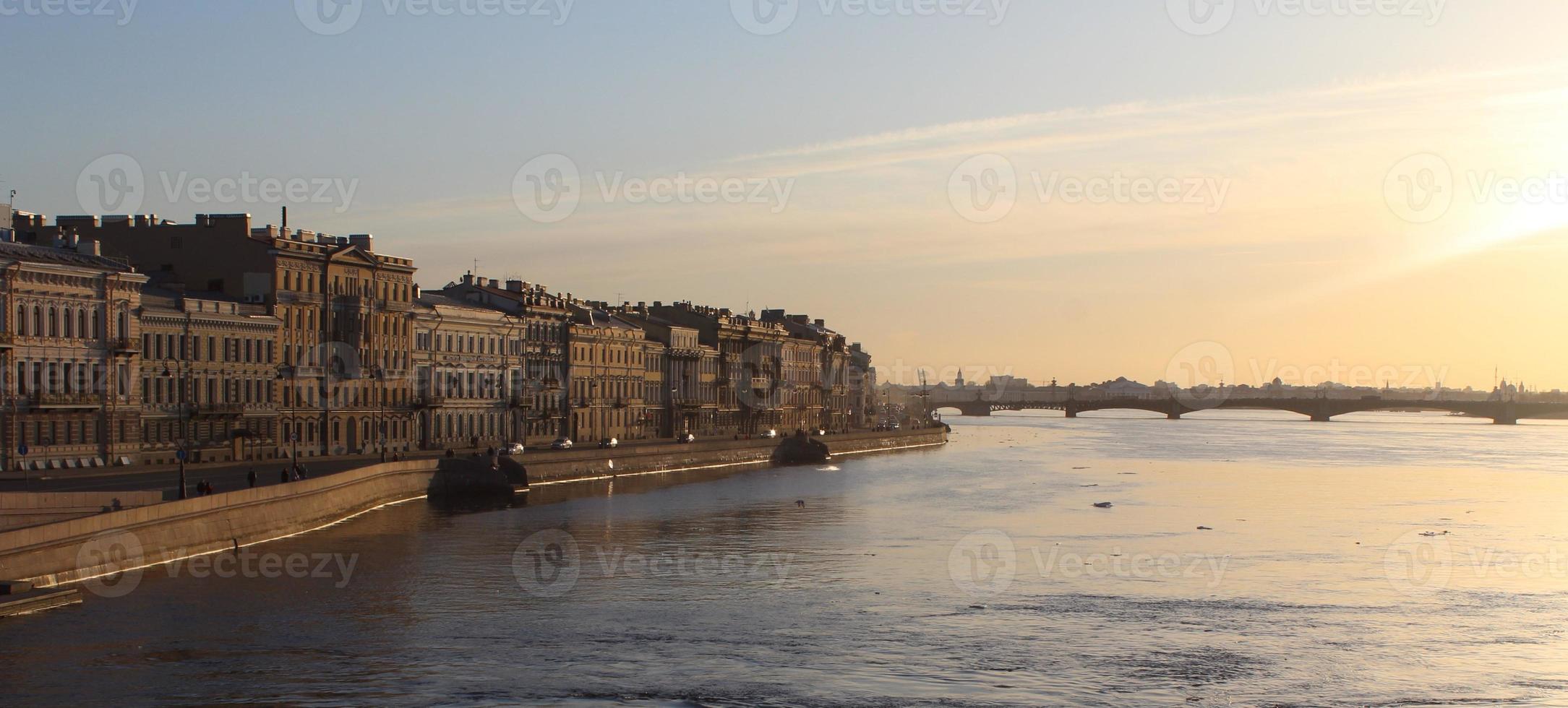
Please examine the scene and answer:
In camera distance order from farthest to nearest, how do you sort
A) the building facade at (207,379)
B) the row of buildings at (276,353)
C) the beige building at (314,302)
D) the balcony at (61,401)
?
the beige building at (314,302), the building facade at (207,379), the row of buildings at (276,353), the balcony at (61,401)

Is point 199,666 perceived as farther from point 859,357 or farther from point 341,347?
point 859,357

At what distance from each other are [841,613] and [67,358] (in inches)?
1417

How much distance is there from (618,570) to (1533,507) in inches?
1679

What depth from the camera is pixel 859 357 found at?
194250 millimetres

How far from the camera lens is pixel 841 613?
124 ft

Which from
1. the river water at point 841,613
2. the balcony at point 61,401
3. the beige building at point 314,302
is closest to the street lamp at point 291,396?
the beige building at point 314,302

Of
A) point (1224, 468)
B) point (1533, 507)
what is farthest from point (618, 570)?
point (1224, 468)

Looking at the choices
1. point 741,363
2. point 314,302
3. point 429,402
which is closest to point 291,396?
point 314,302

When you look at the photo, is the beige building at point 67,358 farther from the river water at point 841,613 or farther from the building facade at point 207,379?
the river water at point 841,613

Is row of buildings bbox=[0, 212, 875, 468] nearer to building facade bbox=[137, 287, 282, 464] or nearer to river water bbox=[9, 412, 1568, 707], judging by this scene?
building facade bbox=[137, 287, 282, 464]

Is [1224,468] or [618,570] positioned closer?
[618,570]

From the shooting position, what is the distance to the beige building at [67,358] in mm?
58812

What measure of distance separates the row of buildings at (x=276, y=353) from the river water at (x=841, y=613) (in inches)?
434

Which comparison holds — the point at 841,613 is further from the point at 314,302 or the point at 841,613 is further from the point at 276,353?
the point at 314,302
